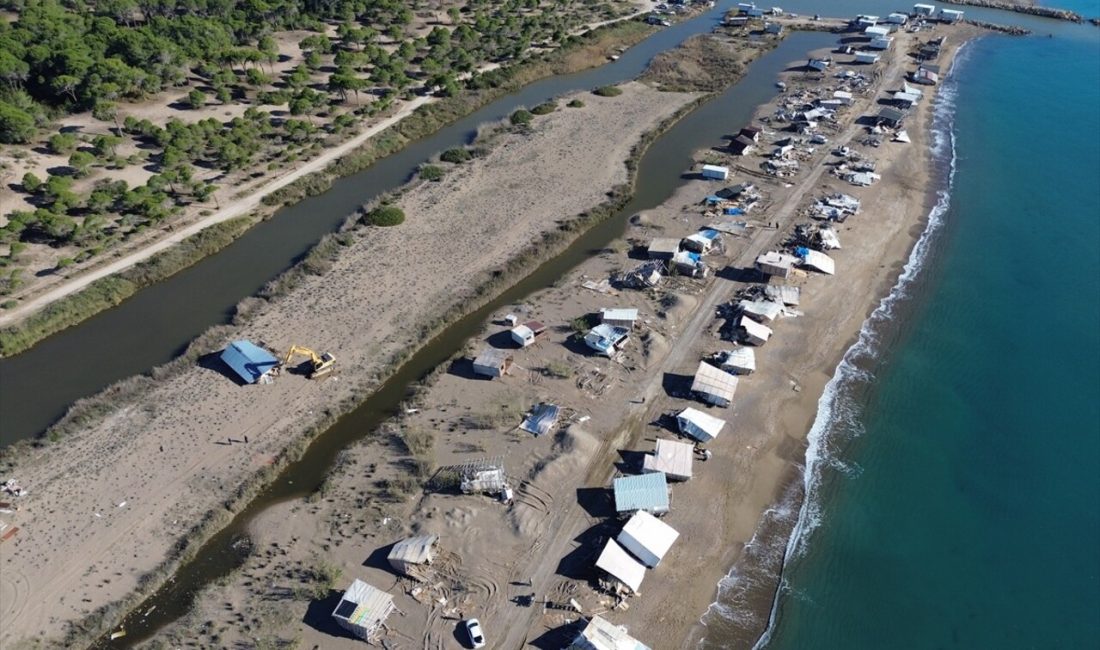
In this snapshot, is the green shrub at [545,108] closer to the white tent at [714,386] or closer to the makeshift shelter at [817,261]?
the makeshift shelter at [817,261]

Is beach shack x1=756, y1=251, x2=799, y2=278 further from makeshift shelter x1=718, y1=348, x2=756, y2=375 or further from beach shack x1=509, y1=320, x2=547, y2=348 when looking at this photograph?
beach shack x1=509, y1=320, x2=547, y2=348

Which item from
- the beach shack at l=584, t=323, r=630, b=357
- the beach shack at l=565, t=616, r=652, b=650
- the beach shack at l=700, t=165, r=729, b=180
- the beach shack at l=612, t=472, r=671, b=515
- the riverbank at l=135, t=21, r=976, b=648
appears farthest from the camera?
the beach shack at l=700, t=165, r=729, b=180

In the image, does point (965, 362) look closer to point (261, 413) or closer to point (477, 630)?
point (477, 630)

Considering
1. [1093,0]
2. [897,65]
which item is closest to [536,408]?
[897,65]

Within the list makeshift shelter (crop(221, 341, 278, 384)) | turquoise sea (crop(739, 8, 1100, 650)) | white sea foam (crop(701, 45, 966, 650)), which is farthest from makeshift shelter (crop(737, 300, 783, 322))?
makeshift shelter (crop(221, 341, 278, 384))

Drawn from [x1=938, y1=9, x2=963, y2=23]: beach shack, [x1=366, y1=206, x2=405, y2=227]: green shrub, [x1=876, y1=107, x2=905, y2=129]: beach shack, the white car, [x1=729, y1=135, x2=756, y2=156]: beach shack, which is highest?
[x1=938, y1=9, x2=963, y2=23]: beach shack

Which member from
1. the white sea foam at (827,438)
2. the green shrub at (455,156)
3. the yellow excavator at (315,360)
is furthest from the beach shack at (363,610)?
the green shrub at (455,156)

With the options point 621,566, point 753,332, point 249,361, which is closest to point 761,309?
point 753,332
